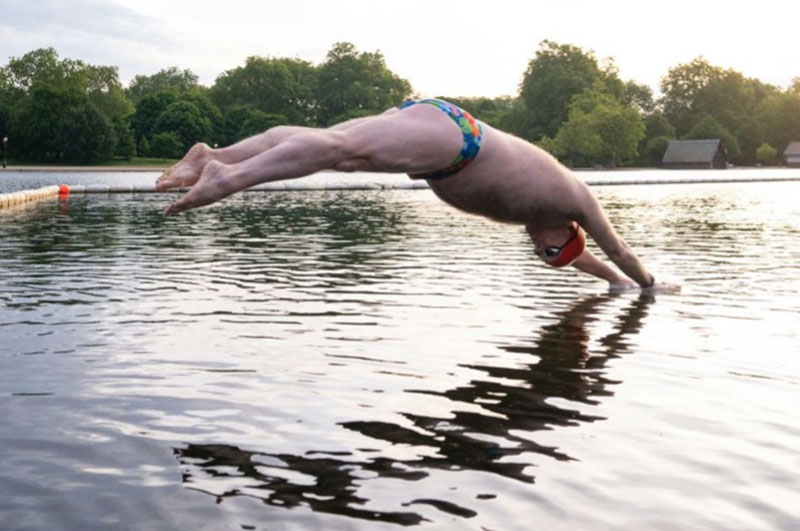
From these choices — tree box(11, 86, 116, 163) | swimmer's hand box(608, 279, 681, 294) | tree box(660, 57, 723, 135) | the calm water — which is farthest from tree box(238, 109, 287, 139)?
swimmer's hand box(608, 279, 681, 294)

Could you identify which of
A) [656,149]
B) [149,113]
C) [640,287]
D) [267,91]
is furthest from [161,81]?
[640,287]

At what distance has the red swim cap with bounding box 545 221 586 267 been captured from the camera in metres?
8.12

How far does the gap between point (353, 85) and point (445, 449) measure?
14108cm

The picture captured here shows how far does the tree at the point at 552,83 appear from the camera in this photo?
123438 millimetres

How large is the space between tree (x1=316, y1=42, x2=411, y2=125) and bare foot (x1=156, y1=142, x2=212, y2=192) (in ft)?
440

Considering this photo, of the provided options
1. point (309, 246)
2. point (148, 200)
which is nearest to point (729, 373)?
point (309, 246)

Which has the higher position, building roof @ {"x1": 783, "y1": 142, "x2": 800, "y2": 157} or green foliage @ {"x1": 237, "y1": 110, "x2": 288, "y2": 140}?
green foliage @ {"x1": 237, "y1": 110, "x2": 288, "y2": 140}

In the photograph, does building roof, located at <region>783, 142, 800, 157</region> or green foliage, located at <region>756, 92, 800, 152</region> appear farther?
green foliage, located at <region>756, 92, 800, 152</region>

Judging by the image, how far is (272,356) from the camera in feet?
23.5

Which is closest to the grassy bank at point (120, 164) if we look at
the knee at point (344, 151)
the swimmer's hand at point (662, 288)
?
the swimmer's hand at point (662, 288)

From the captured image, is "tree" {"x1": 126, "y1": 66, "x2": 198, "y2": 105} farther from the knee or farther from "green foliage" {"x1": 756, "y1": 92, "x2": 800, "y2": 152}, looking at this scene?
the knee

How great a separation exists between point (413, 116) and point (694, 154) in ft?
381

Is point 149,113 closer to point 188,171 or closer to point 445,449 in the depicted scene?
point 188,171

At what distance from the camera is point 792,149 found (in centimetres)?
12731
